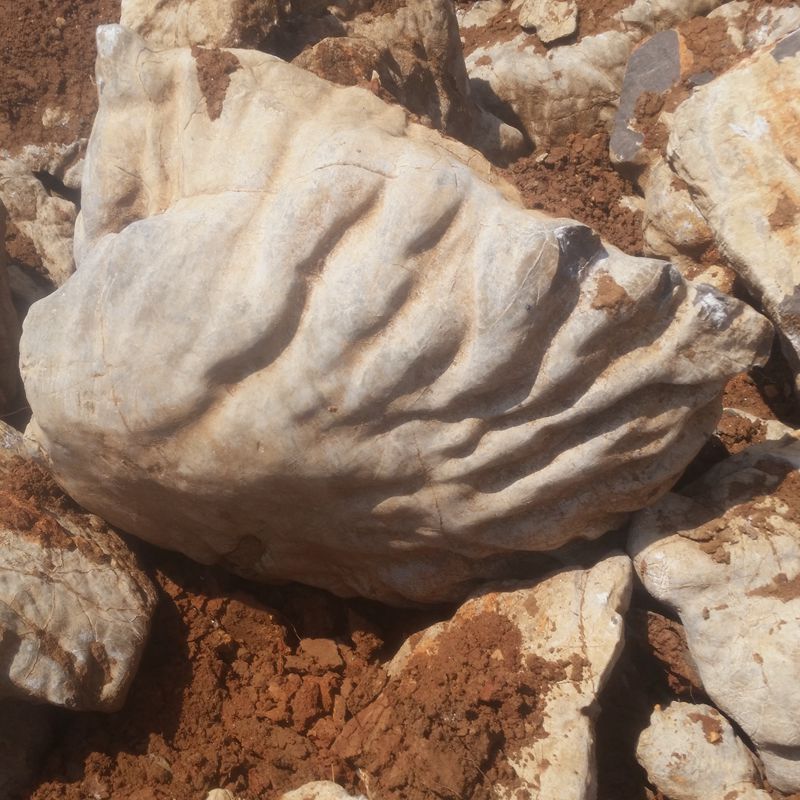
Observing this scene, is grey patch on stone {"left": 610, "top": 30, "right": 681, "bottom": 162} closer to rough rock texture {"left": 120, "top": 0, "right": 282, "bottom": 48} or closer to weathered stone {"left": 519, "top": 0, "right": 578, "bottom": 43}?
weathered stone {"left": 519, "top": 0, "right": 578, "bottom": 43}

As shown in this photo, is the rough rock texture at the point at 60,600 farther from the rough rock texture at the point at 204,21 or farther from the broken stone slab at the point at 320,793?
the rough rock texture at the point at 204,21

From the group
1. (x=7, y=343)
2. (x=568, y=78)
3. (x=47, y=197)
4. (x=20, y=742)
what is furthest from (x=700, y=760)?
(x=47, y=197)

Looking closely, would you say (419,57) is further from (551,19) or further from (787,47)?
(787,47)

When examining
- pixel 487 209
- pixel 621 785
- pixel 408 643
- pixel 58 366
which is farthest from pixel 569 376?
pixel 58 366

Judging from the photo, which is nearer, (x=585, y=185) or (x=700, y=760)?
(x=700, y=760)

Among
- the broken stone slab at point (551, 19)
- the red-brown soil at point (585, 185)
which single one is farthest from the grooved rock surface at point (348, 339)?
the broken stone slab at point (551, 19)

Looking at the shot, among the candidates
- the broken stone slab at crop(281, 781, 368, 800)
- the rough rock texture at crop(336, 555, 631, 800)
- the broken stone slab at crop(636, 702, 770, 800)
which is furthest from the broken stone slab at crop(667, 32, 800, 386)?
the broken stone slab at crop(281, 781, 368, 800)

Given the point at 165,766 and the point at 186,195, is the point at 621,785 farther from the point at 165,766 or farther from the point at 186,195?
the point at 186,195
